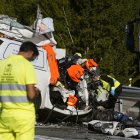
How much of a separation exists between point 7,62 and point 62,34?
16.7 meters

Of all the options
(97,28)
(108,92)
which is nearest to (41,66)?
(108,92)

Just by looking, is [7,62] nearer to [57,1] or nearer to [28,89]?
[28,89]

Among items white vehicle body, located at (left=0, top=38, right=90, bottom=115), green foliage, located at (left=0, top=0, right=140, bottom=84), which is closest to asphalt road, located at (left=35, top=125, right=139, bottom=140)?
white vehicle body, located at (left=0, top=38, right=90, bottom=115)

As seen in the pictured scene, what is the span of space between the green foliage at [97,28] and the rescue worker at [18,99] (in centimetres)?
1508

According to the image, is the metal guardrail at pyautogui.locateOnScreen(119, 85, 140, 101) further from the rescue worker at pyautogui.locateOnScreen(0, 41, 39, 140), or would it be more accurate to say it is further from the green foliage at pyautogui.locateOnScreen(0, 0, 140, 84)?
the green foliage at pyautogui.locateOnScreen(0, 0, 140, 84)

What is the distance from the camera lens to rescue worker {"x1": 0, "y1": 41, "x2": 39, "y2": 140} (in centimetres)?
606

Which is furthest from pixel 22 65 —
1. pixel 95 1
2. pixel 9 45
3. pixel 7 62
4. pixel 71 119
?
pixel 95 1

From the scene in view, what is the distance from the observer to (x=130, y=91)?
1349 centimetres

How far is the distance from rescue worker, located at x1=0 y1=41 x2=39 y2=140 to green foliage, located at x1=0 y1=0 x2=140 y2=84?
1508 centimetres

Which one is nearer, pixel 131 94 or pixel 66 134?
pixel 66 134

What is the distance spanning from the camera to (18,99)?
611 cm

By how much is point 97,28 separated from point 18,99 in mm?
16540

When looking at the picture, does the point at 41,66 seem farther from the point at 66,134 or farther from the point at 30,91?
the point at 30,91

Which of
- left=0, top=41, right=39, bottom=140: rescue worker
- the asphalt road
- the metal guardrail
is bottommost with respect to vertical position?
the asphalt road
